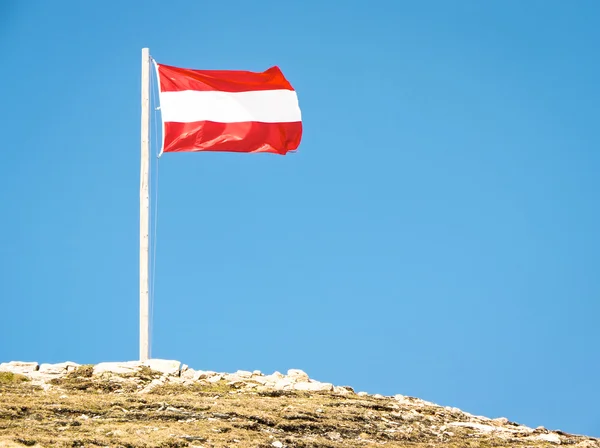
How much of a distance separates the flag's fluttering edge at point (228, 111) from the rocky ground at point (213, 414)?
6501 mm

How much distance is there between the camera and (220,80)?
83.4 ft

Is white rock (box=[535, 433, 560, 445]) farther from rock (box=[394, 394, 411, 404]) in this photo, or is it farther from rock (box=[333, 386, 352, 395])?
rock (box=[333, 386, 352, 395])

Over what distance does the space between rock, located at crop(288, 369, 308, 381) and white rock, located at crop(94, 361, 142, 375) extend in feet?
13.4

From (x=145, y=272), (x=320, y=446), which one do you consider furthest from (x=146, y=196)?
(x=320, y=446)

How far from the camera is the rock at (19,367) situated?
22592 millimetres

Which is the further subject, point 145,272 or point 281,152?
point 281,152

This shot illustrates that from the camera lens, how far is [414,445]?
56.7 ft

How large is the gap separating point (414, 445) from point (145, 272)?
9.57 m

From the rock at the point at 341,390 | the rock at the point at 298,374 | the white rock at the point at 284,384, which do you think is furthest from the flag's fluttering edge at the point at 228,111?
the rock at the point at 341,390

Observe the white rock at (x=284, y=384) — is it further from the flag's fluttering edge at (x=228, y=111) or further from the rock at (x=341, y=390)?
the flag's fluttering edge at (x=228, y=111)

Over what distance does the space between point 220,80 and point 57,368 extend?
9.46 meters

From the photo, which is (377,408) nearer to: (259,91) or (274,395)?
(274,395)

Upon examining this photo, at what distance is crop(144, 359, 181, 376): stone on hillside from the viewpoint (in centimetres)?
2262

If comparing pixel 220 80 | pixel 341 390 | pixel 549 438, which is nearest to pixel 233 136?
pixel 220 80
